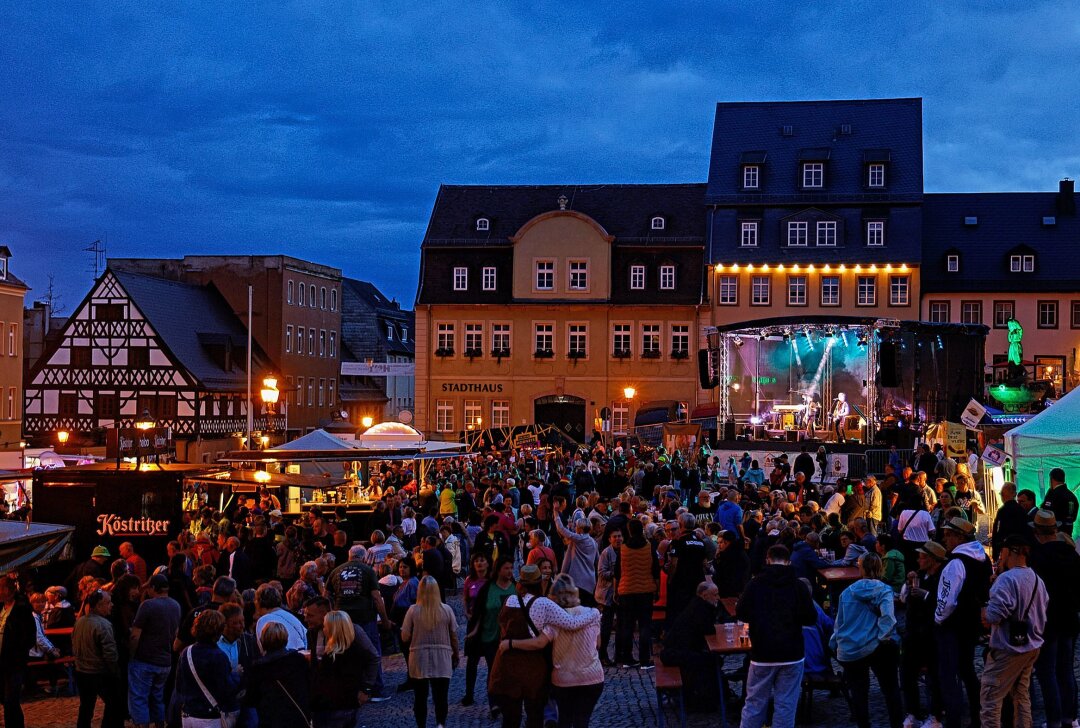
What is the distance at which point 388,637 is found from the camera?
14.6 metres

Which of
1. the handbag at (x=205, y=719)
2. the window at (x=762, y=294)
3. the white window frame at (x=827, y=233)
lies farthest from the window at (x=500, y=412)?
the handbag at (x=205, y=719)

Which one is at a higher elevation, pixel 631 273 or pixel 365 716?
pixel 631 273

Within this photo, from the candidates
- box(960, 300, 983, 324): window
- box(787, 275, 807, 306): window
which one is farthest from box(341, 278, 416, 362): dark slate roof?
box(960, 300, 983, 324): window

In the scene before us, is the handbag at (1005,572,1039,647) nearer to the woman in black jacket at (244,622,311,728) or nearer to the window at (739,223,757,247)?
the woman in black jacket at (244,622,311,728)

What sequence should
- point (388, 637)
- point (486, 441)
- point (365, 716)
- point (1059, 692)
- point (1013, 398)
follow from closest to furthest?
point (1059, 692), point (365, 716), point (388, 637), point (1013, 398), point (486, 441)

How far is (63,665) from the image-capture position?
43.2 ft

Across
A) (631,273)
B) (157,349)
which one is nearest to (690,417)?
(631,273)

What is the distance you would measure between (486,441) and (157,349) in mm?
22345

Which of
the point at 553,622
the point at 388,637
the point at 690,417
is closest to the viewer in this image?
the point at 553,622

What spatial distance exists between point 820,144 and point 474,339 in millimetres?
15381

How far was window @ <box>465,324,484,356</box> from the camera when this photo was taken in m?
51.9

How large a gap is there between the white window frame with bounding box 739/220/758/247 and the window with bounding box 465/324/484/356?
1074cm

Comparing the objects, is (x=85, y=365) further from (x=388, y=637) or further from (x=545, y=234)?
(x=388, y=637)

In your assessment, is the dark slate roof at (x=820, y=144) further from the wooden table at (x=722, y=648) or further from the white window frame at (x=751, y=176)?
the wooden table at (x=722, y=648)
